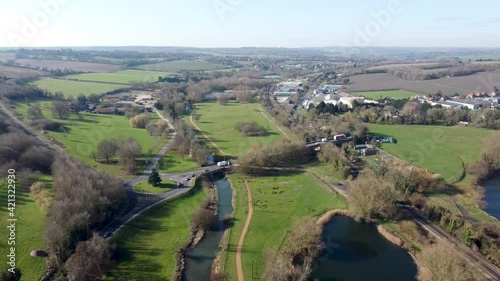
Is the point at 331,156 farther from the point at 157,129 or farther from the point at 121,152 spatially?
the point at 157,129

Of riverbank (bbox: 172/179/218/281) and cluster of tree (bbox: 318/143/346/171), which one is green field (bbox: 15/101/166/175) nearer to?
riverbank (bbox: 172/179/218/281)

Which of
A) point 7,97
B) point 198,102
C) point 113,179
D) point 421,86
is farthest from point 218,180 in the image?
point 421,86

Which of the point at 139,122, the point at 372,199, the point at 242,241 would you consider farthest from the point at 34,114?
the point at 372,199

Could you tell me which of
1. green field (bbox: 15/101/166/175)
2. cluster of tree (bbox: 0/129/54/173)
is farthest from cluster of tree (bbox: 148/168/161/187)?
cluster of tree (bbox: 0/129/54/173)

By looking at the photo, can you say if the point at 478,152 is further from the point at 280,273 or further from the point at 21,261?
the point at 21,261

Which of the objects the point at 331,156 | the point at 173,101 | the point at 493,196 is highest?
the point at 173,101

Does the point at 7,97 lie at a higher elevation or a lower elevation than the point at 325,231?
higher

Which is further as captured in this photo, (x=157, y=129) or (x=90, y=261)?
(x=157, y=129)
